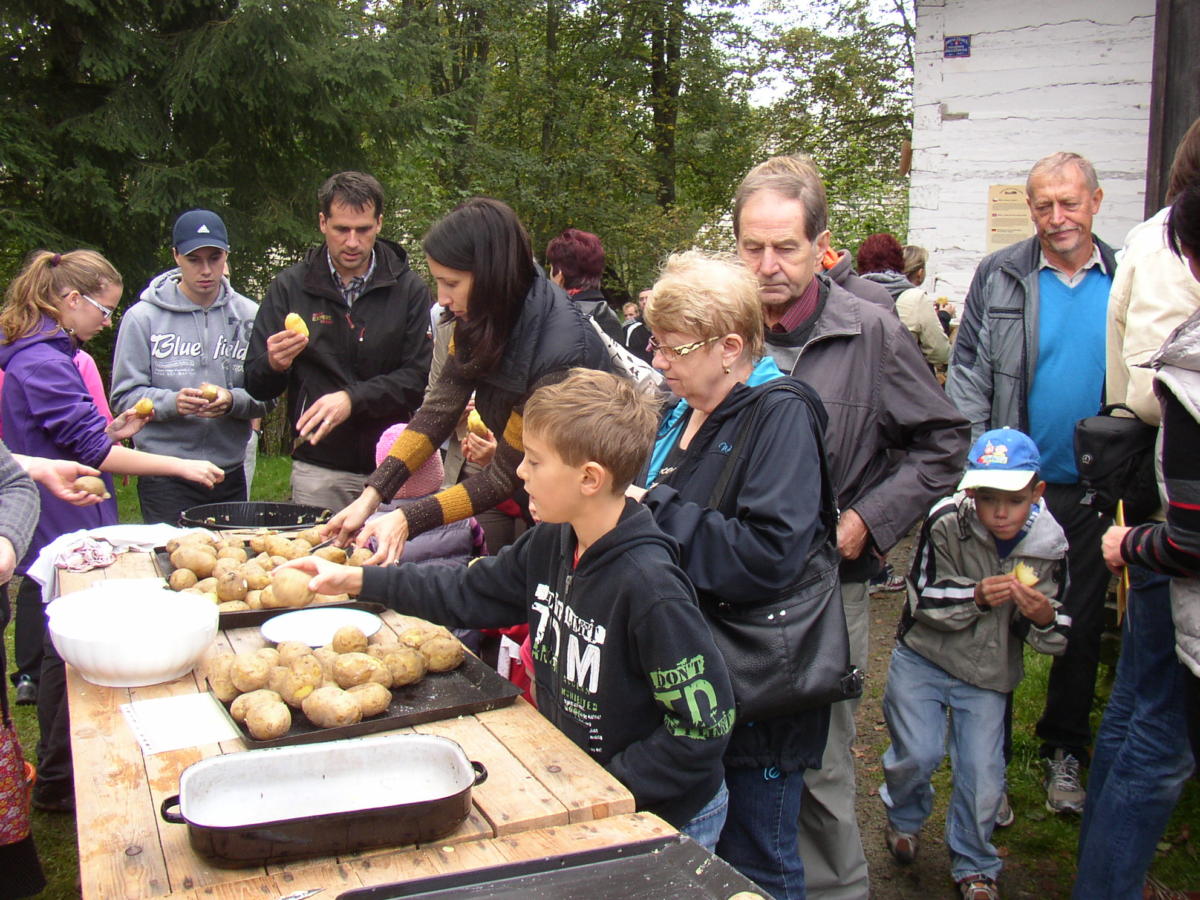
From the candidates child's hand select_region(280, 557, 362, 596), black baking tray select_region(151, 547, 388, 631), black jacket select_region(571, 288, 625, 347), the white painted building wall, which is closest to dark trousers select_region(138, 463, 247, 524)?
black baking tray select_region(151, 547, 388, 631)

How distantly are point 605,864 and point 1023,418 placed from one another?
3.07 m

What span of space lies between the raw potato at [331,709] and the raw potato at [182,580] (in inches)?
40.0

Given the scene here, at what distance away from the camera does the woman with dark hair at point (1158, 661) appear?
7.34ft

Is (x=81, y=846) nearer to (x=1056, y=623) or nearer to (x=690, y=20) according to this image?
(x=1056, y=623)

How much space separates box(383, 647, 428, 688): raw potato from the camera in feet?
7.38

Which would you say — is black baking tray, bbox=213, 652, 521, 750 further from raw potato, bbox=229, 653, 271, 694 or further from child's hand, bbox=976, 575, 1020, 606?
child's hand, bbox=976, 575, 1020, 606

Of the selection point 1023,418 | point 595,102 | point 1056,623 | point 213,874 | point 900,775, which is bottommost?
point 900,775

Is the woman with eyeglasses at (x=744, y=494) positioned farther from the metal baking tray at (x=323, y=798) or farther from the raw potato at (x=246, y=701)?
the raw potato at (x=246, y=701)

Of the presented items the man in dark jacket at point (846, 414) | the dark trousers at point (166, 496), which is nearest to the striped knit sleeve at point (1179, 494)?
the man in dark jacket at point (846, 414)

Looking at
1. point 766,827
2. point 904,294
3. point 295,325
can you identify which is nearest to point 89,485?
point 295,325

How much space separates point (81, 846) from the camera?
5.28 feet

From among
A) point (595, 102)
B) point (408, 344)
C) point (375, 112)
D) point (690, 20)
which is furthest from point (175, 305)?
point (690, 20)

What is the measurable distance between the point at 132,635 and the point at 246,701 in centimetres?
36

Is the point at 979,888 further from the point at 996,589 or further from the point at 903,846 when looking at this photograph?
the point at 996,589
